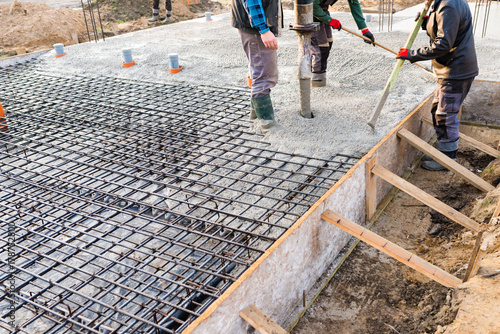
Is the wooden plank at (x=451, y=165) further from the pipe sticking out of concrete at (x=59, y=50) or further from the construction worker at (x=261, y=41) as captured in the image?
the pipe sticking out of concrete at (x=59, y=50)

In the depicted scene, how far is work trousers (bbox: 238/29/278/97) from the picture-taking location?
3609mm

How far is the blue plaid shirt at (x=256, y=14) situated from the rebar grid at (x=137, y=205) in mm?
973

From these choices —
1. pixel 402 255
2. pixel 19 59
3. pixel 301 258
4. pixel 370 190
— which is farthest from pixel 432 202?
pixel 19 59

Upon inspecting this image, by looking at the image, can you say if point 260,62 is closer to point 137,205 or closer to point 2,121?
point 137,205

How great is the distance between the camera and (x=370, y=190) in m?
2.99

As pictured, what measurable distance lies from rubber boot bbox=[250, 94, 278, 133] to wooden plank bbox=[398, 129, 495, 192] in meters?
1.14

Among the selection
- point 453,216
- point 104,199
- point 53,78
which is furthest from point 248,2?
point 53,78

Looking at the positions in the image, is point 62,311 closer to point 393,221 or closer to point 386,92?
point 393,221

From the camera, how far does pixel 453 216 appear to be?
269 cm

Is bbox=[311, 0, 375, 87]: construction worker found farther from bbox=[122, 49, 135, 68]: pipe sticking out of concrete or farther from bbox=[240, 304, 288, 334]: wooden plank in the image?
bbox=[240, 304, 288, 334]: wooden plank

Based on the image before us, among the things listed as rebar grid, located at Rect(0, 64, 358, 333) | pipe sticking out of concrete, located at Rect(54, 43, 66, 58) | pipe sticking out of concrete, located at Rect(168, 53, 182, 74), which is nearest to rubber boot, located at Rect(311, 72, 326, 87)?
rebar grid, located at Rect(0, 64, 358, 333)

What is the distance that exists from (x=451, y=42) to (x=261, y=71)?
5.07ft

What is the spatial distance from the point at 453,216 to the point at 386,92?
4.78ft

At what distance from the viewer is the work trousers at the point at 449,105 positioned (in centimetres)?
355
